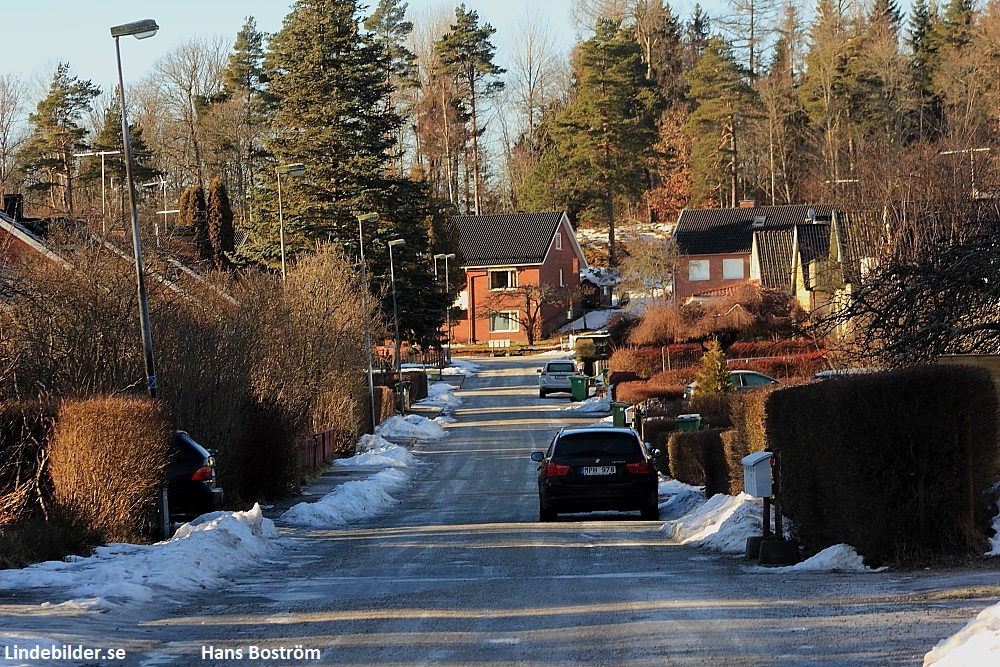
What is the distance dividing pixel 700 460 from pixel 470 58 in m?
80.3

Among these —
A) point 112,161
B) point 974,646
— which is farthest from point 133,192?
point 112,161

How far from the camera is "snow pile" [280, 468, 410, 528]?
786 inches

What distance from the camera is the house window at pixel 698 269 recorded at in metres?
89.9

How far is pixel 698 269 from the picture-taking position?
9038 cm

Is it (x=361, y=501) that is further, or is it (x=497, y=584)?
(x=361, y=501)

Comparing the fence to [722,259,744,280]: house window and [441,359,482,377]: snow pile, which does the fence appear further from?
[722,259,744,280]: house window

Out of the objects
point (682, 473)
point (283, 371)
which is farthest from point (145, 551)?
point (283, 371)

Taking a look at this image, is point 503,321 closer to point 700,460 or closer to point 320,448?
point 320,448

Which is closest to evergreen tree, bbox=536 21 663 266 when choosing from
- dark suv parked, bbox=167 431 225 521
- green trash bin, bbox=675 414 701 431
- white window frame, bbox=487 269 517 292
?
white window frame, bbox=487 269 517 292

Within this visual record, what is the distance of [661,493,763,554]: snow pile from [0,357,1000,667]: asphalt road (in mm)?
294

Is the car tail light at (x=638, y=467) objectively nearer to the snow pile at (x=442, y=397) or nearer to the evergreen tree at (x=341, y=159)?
the evergreen tree at (x=341, y=159)

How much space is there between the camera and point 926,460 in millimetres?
11406

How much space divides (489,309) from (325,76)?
126 ft

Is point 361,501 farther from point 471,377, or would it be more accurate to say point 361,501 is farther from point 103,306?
point 471,377
